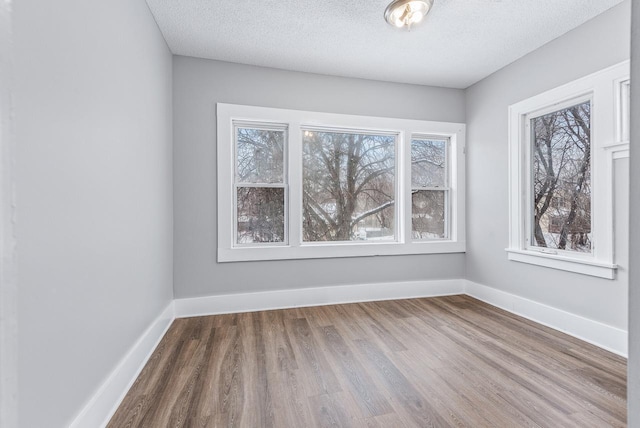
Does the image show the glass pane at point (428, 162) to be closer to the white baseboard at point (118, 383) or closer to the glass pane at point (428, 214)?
the glass pane at point (428, 214)

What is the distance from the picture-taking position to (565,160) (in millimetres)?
2697

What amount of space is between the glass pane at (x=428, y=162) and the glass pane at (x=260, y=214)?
167 centimetres

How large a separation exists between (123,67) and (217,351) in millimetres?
1999

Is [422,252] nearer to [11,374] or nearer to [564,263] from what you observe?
[564,263]

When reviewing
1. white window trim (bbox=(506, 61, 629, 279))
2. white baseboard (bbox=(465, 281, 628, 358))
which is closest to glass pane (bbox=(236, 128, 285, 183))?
white window trim (bbox=(506, 61, 629, 279))

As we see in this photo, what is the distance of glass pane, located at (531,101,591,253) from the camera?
253 centimetres

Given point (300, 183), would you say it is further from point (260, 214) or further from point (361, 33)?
point (361, 33)

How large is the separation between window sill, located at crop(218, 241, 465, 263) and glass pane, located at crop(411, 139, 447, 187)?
76cm

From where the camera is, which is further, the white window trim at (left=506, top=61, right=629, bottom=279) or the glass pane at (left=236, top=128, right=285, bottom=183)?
the glass pane at (left=236, top=128, right=285, bottom=183)

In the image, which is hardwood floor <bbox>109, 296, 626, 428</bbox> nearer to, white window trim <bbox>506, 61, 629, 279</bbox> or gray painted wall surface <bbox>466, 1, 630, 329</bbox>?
gray painted wall surface <bbox>466, 1, 630, 329</bbox>

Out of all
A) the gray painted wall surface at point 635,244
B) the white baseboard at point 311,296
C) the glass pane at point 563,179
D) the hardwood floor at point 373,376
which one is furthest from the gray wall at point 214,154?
the gray painted wall surface at point 635,244

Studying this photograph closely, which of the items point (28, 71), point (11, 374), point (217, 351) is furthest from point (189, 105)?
point (11, 374)

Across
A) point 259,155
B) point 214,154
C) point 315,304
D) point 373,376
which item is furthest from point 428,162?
point 373,376

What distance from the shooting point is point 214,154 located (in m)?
3.04
